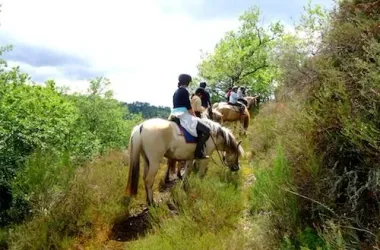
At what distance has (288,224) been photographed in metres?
4.48

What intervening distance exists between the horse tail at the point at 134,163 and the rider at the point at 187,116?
1034mm

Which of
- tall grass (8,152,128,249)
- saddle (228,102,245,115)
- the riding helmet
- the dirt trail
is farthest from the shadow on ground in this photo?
saddle (228,102,245,115)

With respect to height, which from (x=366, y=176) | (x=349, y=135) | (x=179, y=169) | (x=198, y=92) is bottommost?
(x=179, y=169)

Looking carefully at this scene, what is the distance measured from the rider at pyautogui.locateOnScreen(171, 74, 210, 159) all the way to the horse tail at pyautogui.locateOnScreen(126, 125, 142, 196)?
3.39ft

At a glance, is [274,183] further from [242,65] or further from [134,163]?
[242,65]

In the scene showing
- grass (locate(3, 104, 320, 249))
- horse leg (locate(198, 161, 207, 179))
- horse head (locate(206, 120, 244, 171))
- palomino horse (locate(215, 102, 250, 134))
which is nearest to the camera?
grass (locate(3, 104, 320, 249))

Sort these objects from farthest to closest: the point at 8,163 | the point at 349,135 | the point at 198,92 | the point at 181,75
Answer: the point at 198,92
the point at 181,75
the point at 8,163
the point at 349,135

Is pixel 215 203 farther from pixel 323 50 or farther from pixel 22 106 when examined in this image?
pixel 22 106

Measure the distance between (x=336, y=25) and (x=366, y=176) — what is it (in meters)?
2.76

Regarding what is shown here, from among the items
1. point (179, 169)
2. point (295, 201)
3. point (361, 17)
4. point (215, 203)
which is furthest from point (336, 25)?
point (179, 169)

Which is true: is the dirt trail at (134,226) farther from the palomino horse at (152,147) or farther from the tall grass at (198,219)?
the palomino horse at (152,147)

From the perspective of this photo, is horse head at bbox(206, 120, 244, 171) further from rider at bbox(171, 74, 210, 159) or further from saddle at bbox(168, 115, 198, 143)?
saddle at bbox(168, 115, 198, 143)

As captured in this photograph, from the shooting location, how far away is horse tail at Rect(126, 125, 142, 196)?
25.4 ft

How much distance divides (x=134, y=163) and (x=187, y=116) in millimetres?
1604
